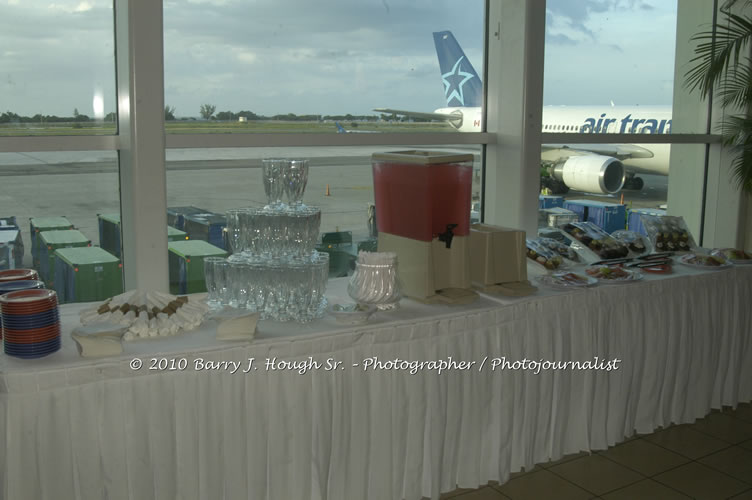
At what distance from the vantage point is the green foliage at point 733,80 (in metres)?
3.49

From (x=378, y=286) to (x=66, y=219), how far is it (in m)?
1.15

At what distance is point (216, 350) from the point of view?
1.75m

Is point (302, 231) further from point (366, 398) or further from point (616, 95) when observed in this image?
point (616, 95)

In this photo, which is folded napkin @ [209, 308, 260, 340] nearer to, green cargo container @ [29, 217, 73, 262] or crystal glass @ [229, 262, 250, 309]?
crystal glass @ [229, 262, 250, 309]

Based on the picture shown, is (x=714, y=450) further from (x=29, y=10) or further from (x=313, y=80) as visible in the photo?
(x=29, y=10)

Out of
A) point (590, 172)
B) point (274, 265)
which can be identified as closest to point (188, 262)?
point (274, 265)

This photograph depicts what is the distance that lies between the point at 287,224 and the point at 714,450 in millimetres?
1960

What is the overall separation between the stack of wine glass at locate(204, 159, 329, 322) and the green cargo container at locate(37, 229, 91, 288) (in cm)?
65

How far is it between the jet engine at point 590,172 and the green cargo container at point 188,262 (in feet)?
6.21

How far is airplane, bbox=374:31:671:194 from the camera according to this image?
314 centimetres

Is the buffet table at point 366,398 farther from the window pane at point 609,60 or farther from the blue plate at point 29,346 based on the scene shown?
the window pane at point 609,60

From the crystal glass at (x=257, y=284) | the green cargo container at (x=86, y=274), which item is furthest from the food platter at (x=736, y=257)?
the green cargo container at (x=86, y=274)

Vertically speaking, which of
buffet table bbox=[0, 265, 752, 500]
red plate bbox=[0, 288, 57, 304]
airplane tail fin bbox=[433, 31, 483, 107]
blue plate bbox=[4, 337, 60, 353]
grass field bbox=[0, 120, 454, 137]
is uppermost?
airplane tail fin bbox=[433, 31, 483, 107]

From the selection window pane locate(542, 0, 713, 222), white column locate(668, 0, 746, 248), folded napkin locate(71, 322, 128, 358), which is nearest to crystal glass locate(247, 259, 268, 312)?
folded napkin locate(71, 322, 128, 358)
